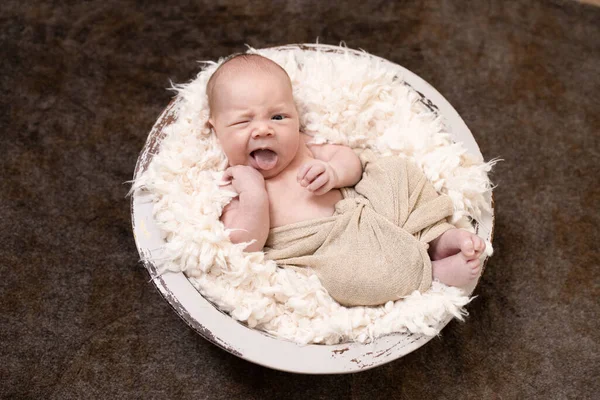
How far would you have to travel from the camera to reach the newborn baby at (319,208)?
100 centimetres

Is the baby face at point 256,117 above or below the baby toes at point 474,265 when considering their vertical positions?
above

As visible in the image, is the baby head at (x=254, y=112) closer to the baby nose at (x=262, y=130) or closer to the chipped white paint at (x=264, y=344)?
the baby nose at (x=262, y=130)

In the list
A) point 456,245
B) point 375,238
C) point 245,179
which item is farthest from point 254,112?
point 456,245

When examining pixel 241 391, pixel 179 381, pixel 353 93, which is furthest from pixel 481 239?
pixel 179 381

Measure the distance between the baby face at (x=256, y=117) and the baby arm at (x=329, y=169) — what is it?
2.5 inches

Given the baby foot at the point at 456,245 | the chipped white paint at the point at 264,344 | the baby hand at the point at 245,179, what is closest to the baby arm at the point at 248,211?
the baby hand at the point at 245,179

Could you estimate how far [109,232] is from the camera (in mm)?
1345

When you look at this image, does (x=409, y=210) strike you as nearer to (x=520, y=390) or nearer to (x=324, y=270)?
(x=324, y=270)

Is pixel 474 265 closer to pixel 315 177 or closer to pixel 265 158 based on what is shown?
pixel 315 177

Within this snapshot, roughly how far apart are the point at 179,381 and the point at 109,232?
42cm

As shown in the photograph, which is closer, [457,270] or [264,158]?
[457,270]

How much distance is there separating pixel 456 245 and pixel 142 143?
91cm

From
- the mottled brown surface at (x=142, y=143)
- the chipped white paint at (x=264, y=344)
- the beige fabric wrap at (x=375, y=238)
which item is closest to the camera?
the chipped white paint at (x=264, y=344)

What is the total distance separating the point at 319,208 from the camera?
112 cm
